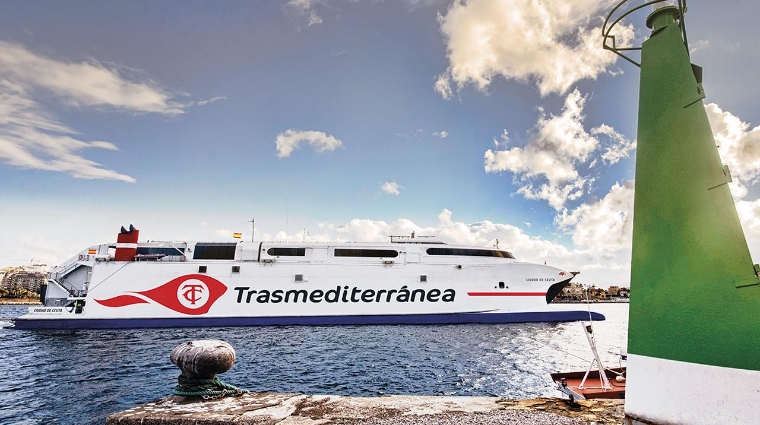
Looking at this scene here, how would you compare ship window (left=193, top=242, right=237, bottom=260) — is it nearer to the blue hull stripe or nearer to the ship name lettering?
the ship name lettering

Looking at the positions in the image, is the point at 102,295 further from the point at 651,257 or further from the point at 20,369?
the point at 651,257

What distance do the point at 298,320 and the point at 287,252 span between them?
516 cm

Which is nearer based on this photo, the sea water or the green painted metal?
the green painted metal

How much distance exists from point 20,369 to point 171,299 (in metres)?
13.1

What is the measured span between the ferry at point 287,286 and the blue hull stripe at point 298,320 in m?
0.07

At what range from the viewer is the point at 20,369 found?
13797 mm

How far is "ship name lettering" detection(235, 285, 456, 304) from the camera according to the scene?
27203mm

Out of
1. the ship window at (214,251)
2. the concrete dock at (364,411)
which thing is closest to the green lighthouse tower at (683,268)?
the concrete dock at (364,411)

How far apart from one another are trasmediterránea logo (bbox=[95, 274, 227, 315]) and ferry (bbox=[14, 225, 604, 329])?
2.7 inches

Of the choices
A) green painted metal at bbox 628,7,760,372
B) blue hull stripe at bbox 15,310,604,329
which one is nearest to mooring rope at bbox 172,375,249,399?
green painted metal at bbox 628,7,760,372

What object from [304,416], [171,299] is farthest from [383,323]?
[304,416]

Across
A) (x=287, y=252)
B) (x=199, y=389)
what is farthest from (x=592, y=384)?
(x=287, y=252)

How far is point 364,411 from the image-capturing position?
15.5ft

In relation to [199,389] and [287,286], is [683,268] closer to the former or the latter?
[199,389]
